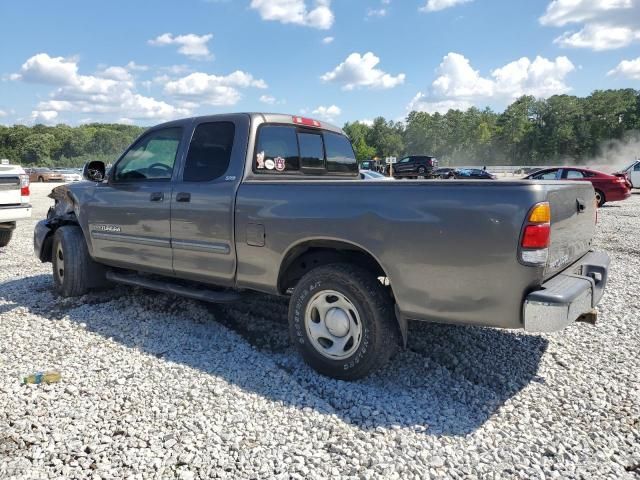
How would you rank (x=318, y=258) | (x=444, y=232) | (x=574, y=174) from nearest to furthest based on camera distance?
(x=444, y=232) → (x=318, y=258) → (x=574, y=174)

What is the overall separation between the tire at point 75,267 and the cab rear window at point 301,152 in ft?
8.54

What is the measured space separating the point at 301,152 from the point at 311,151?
17cm

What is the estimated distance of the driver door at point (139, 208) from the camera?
4.54 meters

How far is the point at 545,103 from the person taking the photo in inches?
4099

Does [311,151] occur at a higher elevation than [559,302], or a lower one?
higher

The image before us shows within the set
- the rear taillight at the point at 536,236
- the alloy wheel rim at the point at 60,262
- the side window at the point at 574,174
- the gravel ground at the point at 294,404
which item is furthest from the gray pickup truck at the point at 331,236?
the side window at the point at 574,174

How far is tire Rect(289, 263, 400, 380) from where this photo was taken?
3.30 metres

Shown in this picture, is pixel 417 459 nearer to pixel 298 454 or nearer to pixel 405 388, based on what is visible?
pixel 298 454

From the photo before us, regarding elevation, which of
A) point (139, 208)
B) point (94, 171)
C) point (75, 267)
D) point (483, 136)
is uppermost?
point (483, 136)

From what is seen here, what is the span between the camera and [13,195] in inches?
334

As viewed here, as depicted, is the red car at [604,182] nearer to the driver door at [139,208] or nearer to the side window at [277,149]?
the side window at [277,149]

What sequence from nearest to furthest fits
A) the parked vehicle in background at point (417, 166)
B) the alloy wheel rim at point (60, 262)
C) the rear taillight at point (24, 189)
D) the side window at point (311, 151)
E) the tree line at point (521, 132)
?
the side window at point (311, 151) → the alloy wheel rim at point (60, 262) → the rear taillight at point (24, 189) → the parked vehicle in background at point (417, 166) → the tree line at point (521, 132)

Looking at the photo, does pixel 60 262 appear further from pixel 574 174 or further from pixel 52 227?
pixel 574 174

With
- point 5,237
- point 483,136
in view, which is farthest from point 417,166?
point 483,136
